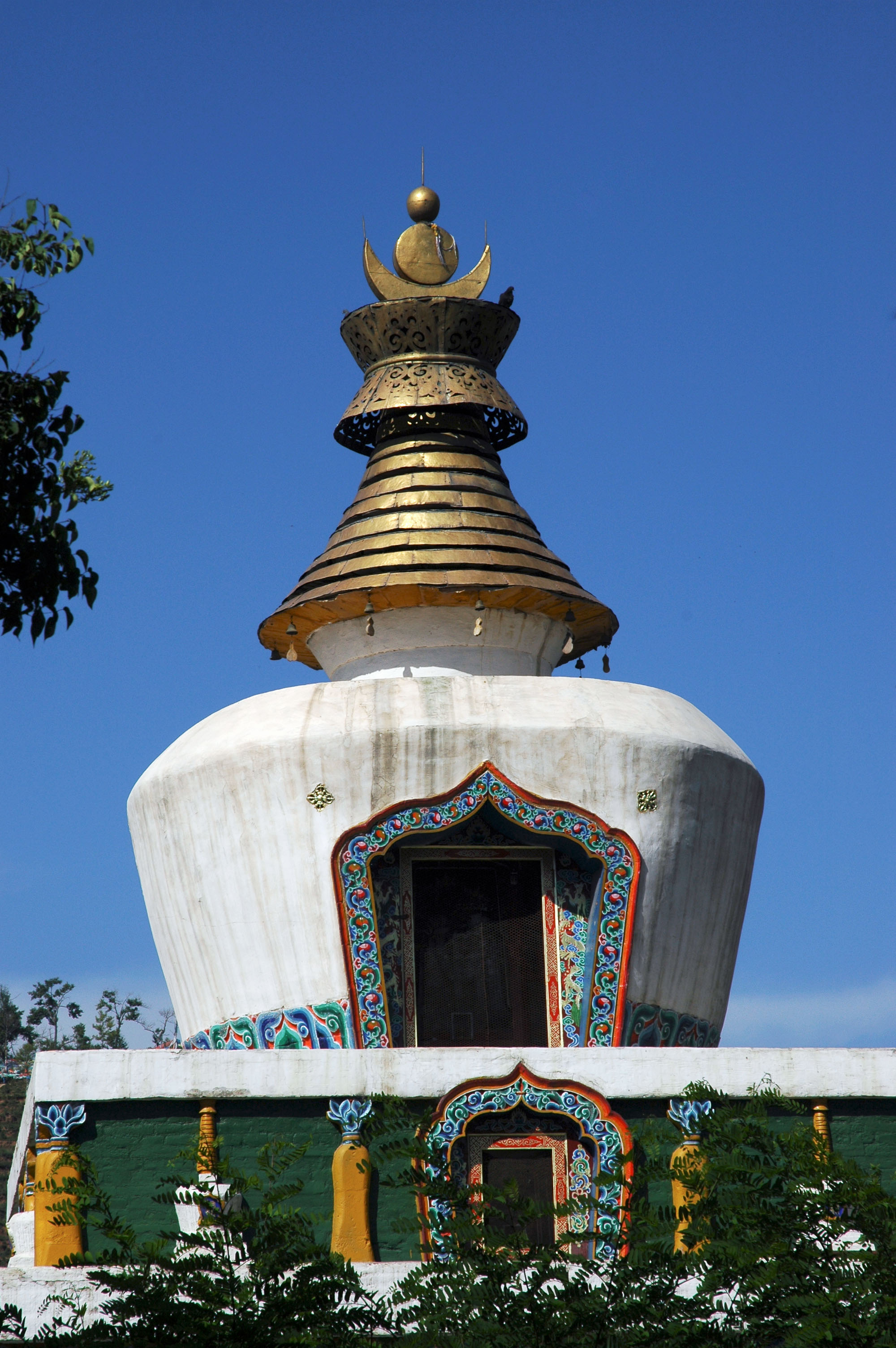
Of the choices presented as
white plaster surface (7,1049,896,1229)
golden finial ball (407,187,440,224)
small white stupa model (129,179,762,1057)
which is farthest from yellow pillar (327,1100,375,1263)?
golden finial ball (407,187,440,224)

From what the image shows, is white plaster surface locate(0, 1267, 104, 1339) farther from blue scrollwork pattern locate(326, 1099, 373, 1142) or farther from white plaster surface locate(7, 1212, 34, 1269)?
white plaster surface locate(7, 1212, 34, 1269)

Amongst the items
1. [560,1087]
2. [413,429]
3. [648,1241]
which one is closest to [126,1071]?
[560,1087]

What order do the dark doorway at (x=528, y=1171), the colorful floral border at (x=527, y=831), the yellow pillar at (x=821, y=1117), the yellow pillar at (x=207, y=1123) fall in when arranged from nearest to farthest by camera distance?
the yellow pillar at (x=207, y=1123) → the yellow pillar at (x=821, y=1117) → the dark doorway at (x=528, y=1171) → the colorful floral border at (x=527, y=831)

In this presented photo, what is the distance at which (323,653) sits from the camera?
16.3 m

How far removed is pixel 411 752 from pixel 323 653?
118 inches

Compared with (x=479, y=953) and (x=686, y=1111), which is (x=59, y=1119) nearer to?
(x=479, y=953)

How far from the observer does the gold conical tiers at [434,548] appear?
50.9ft

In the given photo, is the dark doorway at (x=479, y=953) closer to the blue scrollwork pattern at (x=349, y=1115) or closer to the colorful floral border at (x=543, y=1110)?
the colorful floral border at (x=543, y=1110)

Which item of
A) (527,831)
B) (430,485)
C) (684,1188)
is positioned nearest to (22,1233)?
(527,831)

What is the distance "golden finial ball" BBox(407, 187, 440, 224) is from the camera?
17922 mm

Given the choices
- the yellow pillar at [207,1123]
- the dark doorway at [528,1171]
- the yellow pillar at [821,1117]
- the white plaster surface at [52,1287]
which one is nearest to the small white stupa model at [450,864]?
the dark doorway at [528,1171]

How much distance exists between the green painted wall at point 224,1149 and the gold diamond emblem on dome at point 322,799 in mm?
2428

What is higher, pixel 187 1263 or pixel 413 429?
pixel 413 429

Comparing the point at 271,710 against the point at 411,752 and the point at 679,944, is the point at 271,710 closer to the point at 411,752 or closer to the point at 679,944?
the point at 411,752
